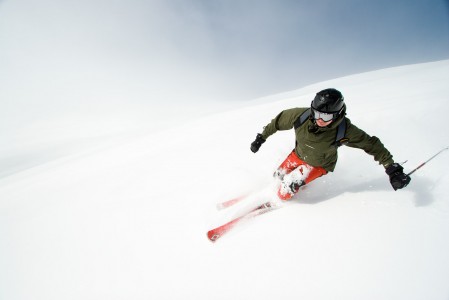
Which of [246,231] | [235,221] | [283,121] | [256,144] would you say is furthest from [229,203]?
[283,121]

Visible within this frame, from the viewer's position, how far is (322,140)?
291cm

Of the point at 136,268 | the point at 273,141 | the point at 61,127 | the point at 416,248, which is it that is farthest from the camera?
the point at 61,127

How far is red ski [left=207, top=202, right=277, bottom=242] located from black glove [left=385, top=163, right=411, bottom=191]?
170 centimetres

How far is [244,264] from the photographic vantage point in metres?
2.52

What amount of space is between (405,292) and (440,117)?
4.34 m

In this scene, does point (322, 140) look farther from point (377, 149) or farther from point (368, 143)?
point (377, 149)

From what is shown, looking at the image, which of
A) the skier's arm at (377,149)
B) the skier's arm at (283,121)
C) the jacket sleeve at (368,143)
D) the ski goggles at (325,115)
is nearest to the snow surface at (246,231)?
the skier's arm at (377,149)

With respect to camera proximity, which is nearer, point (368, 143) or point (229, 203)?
point (368, 143)

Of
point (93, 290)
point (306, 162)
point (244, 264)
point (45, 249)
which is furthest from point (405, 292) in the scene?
point (45, 249)

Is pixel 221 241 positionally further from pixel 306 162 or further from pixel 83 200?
pixel 83 200

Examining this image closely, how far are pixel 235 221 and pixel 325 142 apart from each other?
6.04 ft

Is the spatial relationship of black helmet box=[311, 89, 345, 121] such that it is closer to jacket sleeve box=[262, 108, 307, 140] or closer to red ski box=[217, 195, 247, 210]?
jacket sleeve box=[262, 108, 307, 140]

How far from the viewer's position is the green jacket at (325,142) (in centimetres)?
283

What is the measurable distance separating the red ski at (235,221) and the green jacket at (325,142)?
3.33 feet
